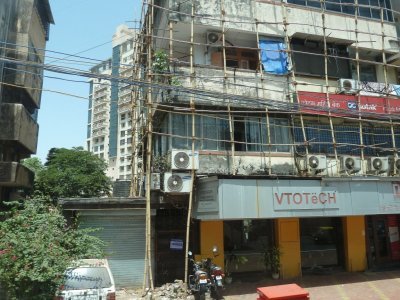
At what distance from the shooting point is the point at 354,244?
14852mm

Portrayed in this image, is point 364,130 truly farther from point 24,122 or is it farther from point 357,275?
point 24,122

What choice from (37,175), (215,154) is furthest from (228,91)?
(37,175)

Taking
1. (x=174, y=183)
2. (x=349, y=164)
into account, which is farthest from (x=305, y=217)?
(x=174, y=183)

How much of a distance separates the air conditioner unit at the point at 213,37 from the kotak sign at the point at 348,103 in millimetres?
3716

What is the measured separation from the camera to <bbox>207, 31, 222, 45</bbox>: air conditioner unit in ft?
47.0

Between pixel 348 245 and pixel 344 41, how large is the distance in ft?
27.2

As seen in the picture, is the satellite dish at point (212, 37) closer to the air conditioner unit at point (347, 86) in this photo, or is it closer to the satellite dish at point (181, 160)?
the satellite dish at point (181, 160)

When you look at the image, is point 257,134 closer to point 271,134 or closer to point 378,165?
point 271,134

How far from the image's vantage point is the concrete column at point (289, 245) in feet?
45.0

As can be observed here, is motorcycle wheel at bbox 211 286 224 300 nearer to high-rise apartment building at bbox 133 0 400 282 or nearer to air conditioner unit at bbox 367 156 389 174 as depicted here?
high-rise apartment building at bbox 133 0 400 282

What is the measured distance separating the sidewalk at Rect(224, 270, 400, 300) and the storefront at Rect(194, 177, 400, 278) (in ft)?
2.40

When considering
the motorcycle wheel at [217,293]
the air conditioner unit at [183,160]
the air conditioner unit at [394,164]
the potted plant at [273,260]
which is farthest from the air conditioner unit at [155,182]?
the air conditioner unit at [394,164]

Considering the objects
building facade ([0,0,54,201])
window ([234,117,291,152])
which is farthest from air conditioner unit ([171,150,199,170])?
building facade ([0,0,54,201])

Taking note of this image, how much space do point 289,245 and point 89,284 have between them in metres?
7.98
